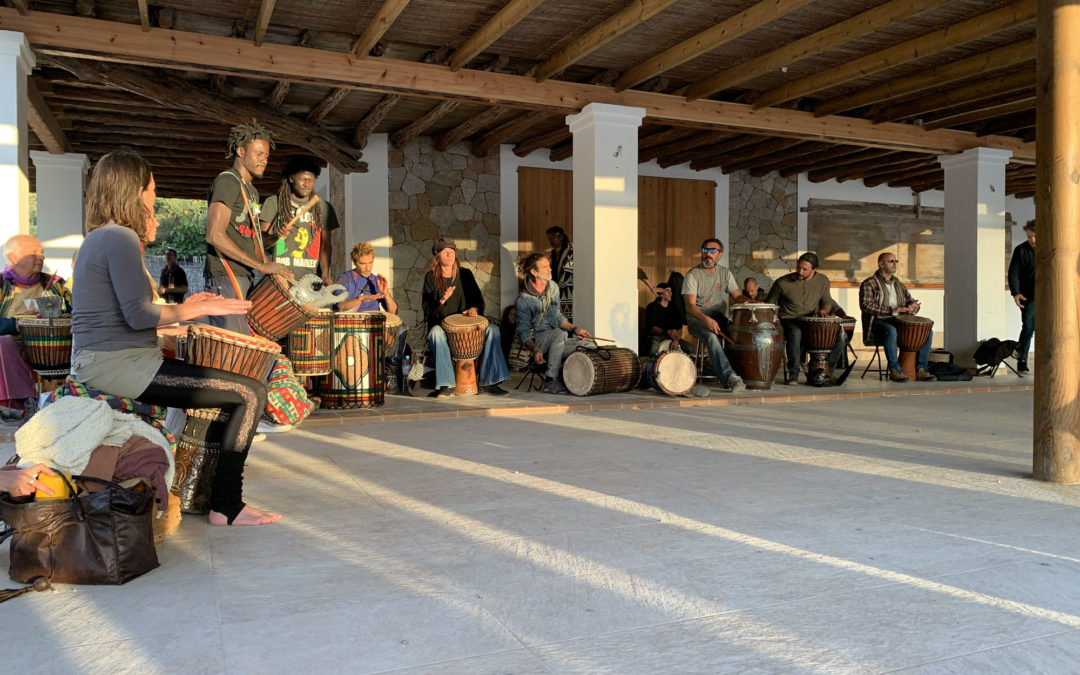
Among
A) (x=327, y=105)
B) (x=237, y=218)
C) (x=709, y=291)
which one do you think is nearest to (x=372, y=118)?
(x=327, y=105)

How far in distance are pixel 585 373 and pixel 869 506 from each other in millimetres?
3624

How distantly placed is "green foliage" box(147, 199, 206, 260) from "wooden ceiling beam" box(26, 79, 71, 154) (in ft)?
69.4

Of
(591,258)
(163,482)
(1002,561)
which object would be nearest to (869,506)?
(1002,561)

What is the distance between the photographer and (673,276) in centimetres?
944

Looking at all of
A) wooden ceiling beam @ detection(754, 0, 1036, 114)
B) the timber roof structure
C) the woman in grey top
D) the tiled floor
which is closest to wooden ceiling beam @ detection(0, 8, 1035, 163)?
the timber roof structure

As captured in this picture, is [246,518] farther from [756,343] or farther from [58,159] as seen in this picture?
[58,159]

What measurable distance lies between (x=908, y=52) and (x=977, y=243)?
3.66 meters

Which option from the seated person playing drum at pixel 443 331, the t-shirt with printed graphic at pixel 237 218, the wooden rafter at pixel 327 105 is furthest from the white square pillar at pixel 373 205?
the t-shirt with printed graphic at pixel 237 218

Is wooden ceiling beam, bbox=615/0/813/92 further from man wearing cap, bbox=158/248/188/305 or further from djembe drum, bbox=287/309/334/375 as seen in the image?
man wearing cap, bbox=158/248/188/305

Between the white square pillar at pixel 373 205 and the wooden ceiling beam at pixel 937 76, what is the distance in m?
4.79

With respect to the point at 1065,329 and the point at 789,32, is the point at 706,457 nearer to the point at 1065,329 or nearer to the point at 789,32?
the point at 1065,329

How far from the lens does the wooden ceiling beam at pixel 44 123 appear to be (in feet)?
22.5

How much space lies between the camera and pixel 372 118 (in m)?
8.24

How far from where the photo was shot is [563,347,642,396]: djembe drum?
6.52m
